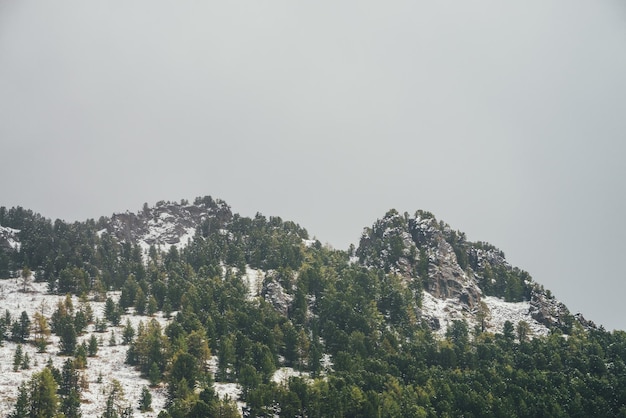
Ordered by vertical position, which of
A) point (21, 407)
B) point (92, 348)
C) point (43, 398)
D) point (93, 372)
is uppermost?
point (92, 348)

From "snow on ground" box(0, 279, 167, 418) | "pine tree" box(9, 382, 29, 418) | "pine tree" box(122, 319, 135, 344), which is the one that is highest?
"pine tree" box(122, 319, 135, 344)

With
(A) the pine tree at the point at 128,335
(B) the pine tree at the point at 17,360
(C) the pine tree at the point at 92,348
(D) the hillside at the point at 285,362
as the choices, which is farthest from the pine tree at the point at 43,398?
(A) the pine tree at the point at 128,335

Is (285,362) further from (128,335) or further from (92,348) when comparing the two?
(92,348)

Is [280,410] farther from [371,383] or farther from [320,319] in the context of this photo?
[320,319]

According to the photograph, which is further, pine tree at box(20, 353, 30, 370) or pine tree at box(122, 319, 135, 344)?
pine tree at box(122, 319, 135, 344)

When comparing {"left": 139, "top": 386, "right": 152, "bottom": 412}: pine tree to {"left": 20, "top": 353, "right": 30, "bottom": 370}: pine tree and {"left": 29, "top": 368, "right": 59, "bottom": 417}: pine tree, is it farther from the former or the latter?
{"left": 20, "top": 353, "right": 30, "bottom": 370}: pine tree

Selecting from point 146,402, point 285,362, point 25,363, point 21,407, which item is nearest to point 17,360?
point 25,363

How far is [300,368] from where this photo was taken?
15738 centimetres

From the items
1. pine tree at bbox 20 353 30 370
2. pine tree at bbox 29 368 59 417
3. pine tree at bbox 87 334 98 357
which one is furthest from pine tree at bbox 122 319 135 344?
pine tree at bbox 29 368 59 417

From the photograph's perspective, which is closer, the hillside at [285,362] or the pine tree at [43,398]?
the pine tree at [43,398]

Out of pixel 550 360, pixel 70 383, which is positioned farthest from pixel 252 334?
pixel 550 360

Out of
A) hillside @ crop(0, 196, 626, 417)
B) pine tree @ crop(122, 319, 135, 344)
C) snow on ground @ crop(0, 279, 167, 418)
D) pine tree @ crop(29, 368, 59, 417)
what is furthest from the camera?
pine tree @ crop(122, 319, 135, 344)

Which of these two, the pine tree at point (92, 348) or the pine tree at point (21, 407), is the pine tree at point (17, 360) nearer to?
the pine tree at point (92, 348)

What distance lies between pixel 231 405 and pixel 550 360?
357 ft
